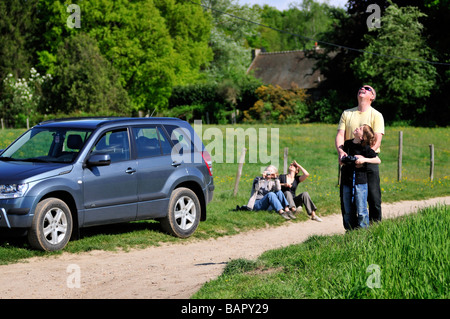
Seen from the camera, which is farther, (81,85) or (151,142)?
(81,85)

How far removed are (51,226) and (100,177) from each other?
3.54ft

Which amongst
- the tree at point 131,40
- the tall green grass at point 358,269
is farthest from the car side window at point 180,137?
the tree at point 131,40

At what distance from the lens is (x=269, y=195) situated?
46.0ft

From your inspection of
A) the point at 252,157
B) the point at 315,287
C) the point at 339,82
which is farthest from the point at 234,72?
the point at 315,287

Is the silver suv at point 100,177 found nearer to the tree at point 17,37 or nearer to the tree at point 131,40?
the tree at point 131,40

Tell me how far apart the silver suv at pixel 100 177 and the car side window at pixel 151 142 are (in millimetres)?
17

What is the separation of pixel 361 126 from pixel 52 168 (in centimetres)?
442

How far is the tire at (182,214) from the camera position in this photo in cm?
1090

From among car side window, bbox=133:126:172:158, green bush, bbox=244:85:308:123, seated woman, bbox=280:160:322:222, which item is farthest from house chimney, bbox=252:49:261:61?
car side window, bbox=133:126:172:158

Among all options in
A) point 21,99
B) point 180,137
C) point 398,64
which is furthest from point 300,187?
point 21,99

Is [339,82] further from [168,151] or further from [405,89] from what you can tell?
[168,151]

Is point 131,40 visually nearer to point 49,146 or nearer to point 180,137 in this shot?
point 180,137

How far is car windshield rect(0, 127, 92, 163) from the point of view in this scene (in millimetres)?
9633

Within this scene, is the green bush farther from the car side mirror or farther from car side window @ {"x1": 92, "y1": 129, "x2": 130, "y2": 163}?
the car side mirror
